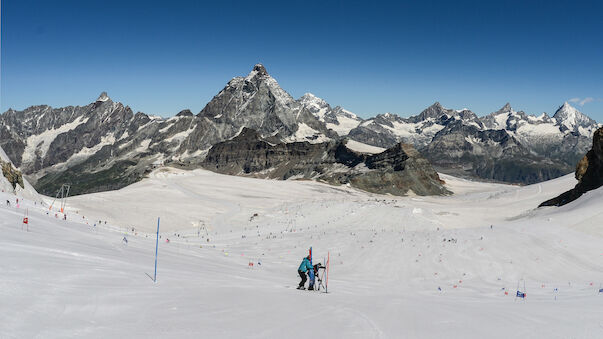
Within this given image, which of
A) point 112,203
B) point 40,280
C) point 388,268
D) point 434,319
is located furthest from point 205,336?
point 112,203

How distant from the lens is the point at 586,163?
60.9 m

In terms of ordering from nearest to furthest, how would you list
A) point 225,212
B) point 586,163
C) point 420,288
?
point 420,288
point 586,163
point 225,212

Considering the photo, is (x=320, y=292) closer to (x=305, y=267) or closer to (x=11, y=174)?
(x=305, y=267)

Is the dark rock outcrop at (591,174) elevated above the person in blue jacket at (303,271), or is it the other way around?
the dark rock outcrop at (591,174)

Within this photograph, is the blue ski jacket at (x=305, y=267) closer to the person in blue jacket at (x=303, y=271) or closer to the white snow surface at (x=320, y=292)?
the person in blue jacket at (x=303, y=271)

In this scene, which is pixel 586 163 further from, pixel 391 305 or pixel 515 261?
pixel 391 305

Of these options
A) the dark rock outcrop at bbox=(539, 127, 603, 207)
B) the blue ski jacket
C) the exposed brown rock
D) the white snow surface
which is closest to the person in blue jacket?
the blue ski jacket

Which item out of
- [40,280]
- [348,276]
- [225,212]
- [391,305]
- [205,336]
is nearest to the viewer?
[205,336]

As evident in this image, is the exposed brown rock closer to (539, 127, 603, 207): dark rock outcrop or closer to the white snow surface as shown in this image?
the white snow surface

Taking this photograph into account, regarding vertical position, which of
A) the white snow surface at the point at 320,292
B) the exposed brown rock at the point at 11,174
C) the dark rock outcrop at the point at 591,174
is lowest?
the white snow surface at the point at 320,292

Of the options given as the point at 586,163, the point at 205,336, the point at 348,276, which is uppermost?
the point at 586,163

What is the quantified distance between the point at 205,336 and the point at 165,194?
3111 inches

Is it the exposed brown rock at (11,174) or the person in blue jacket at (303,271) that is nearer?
the person in blue jacket at (303,271)

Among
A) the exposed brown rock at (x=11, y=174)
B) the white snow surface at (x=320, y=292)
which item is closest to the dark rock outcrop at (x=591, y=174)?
the white snow surface at (x=320, y=292)
